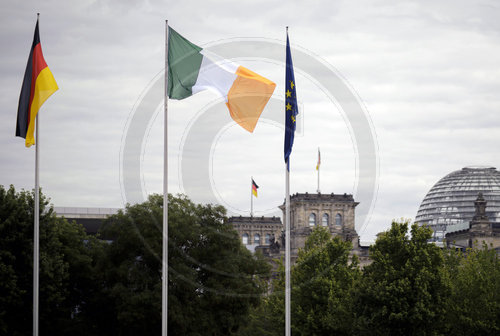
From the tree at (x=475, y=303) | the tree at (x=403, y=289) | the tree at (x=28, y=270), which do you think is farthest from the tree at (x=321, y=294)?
the tree at (x=28, y=270)

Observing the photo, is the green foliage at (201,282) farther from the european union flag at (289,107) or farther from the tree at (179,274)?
the european union flag at (289,107)

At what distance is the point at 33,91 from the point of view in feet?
159

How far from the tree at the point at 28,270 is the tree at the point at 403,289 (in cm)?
2460

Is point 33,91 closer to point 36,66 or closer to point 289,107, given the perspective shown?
point 36,66

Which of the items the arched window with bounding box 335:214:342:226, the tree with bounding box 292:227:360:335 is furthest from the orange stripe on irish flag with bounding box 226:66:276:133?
the arched window with bounding box 335:214:342:226

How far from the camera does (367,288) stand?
2569 inches

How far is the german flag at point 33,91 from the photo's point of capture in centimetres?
4853

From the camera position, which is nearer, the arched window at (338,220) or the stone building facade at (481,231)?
the stone building facade at (481,231)

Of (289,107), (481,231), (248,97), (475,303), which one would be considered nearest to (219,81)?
(248,97)

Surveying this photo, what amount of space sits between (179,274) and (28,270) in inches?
480

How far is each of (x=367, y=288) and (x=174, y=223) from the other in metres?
17.1

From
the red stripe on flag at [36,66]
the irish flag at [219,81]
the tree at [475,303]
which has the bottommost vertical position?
the tree at [475,303]

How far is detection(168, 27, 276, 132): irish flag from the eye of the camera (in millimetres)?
44031

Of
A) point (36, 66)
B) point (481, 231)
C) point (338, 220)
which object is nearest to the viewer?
point (36, 66)
